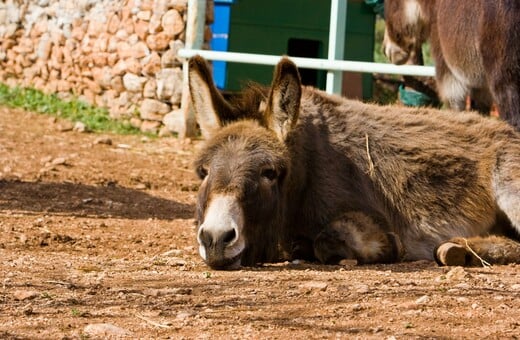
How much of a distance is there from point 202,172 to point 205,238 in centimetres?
64

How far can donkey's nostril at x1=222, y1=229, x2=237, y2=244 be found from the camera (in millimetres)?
4461

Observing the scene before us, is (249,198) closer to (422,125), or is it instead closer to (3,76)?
(422,125)

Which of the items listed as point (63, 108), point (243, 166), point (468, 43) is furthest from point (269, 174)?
point (63, 108)

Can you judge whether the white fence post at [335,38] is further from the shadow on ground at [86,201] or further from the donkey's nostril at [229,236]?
the donkey's nostril at [229,236]

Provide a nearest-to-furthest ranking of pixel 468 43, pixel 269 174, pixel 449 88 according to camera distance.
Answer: pixel 269 174 → pixel 468 43 → pixel 449 88

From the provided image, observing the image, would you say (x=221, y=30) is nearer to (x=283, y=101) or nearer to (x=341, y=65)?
(x=341, y=65)

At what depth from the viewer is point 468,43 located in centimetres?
662

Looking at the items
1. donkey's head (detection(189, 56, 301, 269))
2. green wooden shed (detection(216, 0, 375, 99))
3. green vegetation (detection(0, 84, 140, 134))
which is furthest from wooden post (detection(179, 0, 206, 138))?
donkey's head (detection(189, 56, 301, 269))

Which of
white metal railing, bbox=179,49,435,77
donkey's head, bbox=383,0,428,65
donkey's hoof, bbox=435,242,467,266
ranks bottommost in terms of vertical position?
donkey's hoof, bbox=435,242,467,266

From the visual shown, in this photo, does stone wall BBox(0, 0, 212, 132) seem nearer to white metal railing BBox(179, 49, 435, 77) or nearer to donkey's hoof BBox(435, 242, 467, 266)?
white metal railing BBox(179, 49, 435, 77)

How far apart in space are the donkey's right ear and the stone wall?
591cm

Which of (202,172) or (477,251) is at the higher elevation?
(202,172)

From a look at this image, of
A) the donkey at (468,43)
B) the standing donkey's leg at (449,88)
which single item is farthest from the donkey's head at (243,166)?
the standing donkey's leg at (449,88)

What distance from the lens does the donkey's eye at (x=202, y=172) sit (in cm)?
497
